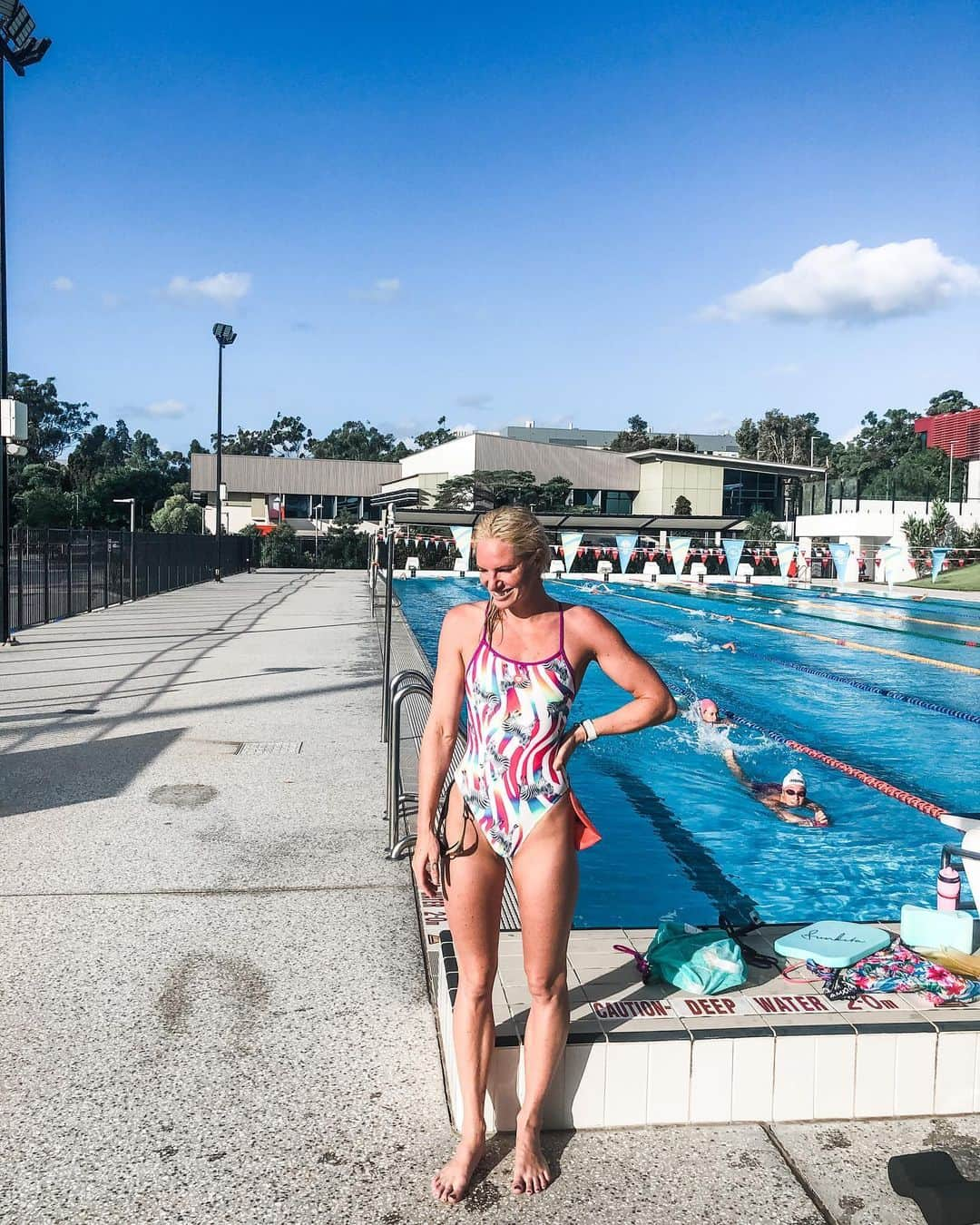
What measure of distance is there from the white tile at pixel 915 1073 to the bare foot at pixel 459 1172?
3.89 ft

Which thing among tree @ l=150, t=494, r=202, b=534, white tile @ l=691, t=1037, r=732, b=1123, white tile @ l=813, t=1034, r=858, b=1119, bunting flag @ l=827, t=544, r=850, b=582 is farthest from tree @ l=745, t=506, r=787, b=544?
white tile @ l=691, t=1037, r=732, b=1123

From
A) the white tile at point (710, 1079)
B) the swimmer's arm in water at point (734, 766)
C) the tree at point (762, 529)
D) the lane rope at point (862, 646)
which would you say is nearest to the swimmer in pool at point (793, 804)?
the swimmer's arm in water at point (734, 766)

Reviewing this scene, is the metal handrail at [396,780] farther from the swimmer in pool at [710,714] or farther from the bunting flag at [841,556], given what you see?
the bunting flag at [841,556]

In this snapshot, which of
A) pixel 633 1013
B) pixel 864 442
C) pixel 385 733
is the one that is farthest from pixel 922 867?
pixel 864 442

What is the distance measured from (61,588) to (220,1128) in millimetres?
16723

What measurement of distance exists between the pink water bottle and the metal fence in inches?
520

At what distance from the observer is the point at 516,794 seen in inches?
100

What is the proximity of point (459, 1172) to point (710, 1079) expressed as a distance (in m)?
0.75

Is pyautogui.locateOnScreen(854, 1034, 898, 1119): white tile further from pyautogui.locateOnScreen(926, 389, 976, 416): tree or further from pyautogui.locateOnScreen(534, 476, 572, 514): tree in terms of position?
pyautogui.locateOnScreen(926, 389, 976, 416): tree

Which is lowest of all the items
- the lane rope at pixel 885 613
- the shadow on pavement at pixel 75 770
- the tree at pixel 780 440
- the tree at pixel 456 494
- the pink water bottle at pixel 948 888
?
the shadow on pavement at pixel 75 770

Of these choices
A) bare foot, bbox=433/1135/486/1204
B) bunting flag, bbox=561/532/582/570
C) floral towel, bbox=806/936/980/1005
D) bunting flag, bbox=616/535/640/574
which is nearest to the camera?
bare foot, bbox=433/1135/486/1204

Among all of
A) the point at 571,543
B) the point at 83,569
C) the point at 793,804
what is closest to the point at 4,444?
the point at 83,569

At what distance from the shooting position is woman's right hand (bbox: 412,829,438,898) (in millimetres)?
2664

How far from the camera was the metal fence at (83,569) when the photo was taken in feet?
53.0
